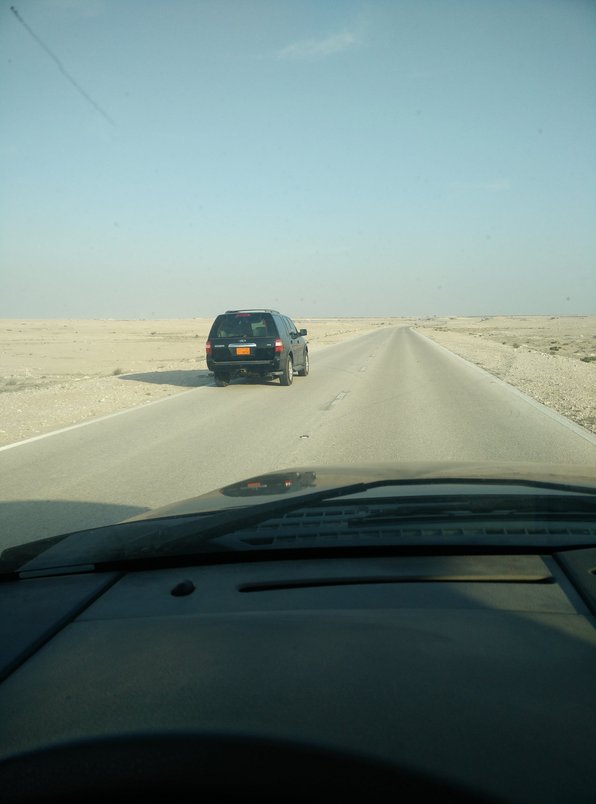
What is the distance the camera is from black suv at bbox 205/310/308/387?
16625mm

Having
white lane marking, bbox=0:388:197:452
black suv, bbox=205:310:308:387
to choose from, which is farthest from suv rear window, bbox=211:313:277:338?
white lane marking, bbox=0:388:197:452

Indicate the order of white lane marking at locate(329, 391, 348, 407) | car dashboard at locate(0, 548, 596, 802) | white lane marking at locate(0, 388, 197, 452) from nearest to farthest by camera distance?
car dashboard at locate(0, 548, 596, 802)
white lane marking at locate(0, 388, 197, 452)
white lane marking at locate(329, 391, 348, 407)

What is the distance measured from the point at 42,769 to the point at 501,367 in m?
24.8

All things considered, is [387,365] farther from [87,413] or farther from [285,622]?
[285,622]

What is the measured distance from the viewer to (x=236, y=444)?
368 inches

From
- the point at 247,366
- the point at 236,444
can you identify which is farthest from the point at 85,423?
the point at 247,366

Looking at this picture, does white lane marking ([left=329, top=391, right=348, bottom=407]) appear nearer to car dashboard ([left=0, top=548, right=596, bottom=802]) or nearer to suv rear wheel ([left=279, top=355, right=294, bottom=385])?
suv rear wheel ([left=279, top=355, right=294, bottom=385])

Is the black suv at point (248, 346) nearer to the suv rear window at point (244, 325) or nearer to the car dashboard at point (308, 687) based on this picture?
the suv rear window at point (244, 325)

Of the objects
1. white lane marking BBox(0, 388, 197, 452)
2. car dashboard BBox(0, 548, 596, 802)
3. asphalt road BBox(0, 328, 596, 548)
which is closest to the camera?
car dashboard BBox(0, 548, 596, 802)

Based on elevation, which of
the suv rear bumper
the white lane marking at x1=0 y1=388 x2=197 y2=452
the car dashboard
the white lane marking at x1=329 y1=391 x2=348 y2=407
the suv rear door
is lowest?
the white lane marking at x1=329 y1=391 x2=348 y2=407

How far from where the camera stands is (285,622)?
224 cm

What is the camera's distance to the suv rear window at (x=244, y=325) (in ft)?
Answer: 55.5

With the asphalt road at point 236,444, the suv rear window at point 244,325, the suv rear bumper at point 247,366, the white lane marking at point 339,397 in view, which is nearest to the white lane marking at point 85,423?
the asphalt road at point 236,444

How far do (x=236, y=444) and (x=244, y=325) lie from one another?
27.6ft
